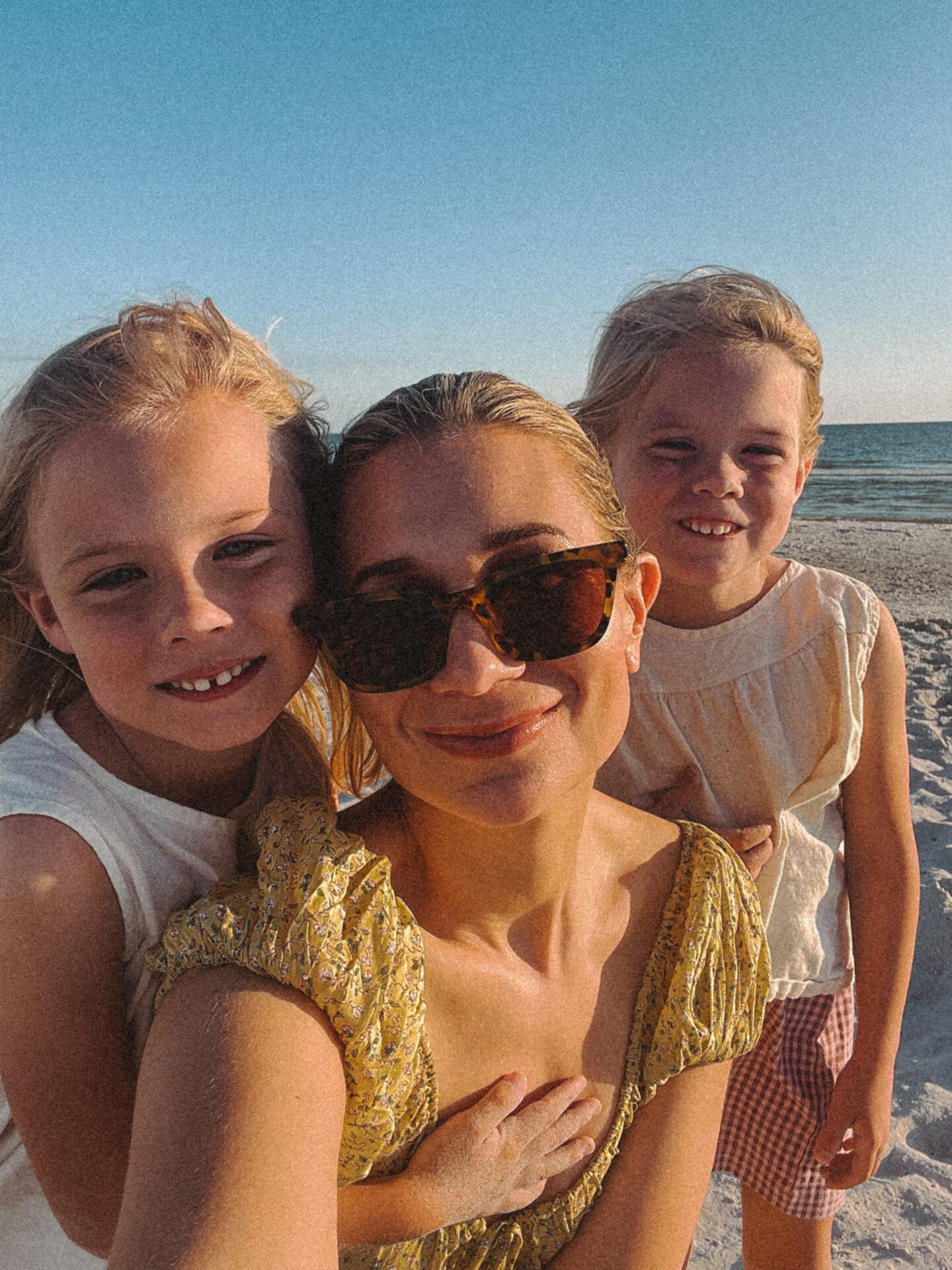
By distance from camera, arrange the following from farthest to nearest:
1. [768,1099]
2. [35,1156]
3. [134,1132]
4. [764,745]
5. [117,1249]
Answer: [768,1099] < [764,745] < [35,1156] < [134,1132] < [117,1249]

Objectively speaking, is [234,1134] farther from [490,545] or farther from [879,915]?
[879,915]

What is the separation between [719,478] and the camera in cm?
254

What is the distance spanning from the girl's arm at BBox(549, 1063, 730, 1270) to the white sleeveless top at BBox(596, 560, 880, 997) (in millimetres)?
743

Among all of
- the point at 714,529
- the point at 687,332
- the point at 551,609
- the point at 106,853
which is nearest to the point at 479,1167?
the point at 106,853

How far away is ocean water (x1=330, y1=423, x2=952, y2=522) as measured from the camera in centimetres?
2389

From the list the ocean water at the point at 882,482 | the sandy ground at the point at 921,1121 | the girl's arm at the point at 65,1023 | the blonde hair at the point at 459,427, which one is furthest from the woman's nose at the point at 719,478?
the ocean water at the point at 882,482

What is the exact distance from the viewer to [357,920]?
1464mm

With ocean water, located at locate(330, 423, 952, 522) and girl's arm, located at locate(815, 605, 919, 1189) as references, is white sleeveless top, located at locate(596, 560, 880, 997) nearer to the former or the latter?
girl's arm, located at locate(815, 605, 919, 1189)

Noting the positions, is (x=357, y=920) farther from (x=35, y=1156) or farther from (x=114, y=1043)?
(x=35, y=1156)

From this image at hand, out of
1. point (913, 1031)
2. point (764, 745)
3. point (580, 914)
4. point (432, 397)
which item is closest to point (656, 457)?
point (764, 745)

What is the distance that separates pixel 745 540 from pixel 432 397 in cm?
129

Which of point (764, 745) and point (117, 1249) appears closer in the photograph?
point (117, 1249)

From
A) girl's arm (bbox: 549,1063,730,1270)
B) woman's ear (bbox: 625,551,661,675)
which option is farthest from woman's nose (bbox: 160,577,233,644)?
girl's arm (bbox: 549,1063,730,1270)

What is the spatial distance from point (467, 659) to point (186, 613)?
0.53 metres
